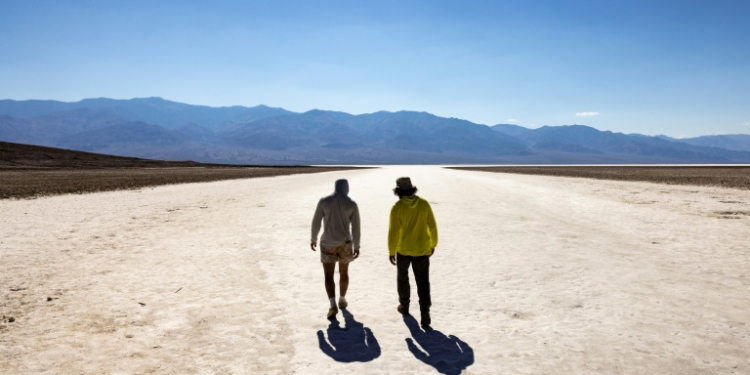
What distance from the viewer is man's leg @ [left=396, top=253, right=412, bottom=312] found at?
19.6ft

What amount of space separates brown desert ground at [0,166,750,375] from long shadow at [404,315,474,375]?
0.02 metres

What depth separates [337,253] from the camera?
243 inches

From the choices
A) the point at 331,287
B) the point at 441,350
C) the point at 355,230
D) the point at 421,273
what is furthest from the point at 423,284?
the point at 331,287

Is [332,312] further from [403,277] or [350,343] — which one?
[403,277]

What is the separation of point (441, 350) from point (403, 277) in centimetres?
123

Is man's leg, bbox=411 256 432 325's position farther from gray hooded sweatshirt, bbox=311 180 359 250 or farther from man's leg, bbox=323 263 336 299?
man's leg, bbox=323 263 336 299

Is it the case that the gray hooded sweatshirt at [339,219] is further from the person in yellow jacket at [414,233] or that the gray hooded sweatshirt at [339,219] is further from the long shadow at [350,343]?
the long shadow at [350,343]

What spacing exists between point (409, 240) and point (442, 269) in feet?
11.2

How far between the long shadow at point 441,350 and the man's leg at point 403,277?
1.65 feet

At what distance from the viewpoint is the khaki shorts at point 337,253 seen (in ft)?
20.2

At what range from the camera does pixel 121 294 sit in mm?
7453

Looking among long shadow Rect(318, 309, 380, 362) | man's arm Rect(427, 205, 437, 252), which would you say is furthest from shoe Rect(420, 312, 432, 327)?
man's arm Rect(427, 205, 437, 252)

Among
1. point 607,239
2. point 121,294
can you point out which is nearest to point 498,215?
point 607,239

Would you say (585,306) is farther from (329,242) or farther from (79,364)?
(79,364)
